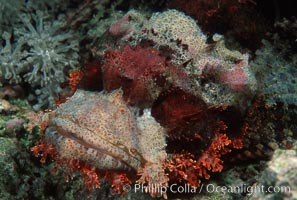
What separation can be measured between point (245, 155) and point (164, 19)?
169 centimetres

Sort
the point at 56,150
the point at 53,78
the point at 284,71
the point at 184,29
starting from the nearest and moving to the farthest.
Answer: the point at 56,150 → the point at 184,29 → the point at 284,71 → the point at 53,78

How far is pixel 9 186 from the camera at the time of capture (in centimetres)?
382

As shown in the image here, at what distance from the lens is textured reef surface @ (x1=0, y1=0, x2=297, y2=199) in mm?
3105

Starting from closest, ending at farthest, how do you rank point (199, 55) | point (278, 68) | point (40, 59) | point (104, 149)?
point (104, 149), point (199, 55), point (278, 68), point (40, 59)

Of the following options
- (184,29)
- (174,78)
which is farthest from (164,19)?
(174,78)

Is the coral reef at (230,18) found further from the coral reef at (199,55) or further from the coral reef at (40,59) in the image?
the coral reef at (40,59)

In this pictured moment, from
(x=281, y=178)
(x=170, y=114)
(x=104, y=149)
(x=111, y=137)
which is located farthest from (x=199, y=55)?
(x=281, y=178)

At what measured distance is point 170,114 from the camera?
130 inches

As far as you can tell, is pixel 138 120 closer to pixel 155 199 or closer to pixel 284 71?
pixel 155 199

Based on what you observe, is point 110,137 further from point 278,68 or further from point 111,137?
point 278,68

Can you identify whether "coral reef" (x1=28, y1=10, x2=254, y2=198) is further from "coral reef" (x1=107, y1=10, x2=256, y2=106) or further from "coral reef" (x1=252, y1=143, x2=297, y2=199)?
"coral reef" (x1=252, y1=143, x2=297, y2=199)

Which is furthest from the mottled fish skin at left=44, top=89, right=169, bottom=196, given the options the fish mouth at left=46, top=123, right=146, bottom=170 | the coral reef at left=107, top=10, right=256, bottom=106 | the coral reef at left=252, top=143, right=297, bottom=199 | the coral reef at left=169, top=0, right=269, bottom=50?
the coral reef at left=169, top=0, right=269, bottom=50

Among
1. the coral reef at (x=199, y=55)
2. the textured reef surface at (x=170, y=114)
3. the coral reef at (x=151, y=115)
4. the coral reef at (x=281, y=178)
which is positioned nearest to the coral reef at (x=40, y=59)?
the textured reef surface at (x=170, y=114)

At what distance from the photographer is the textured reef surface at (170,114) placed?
10.2ft
